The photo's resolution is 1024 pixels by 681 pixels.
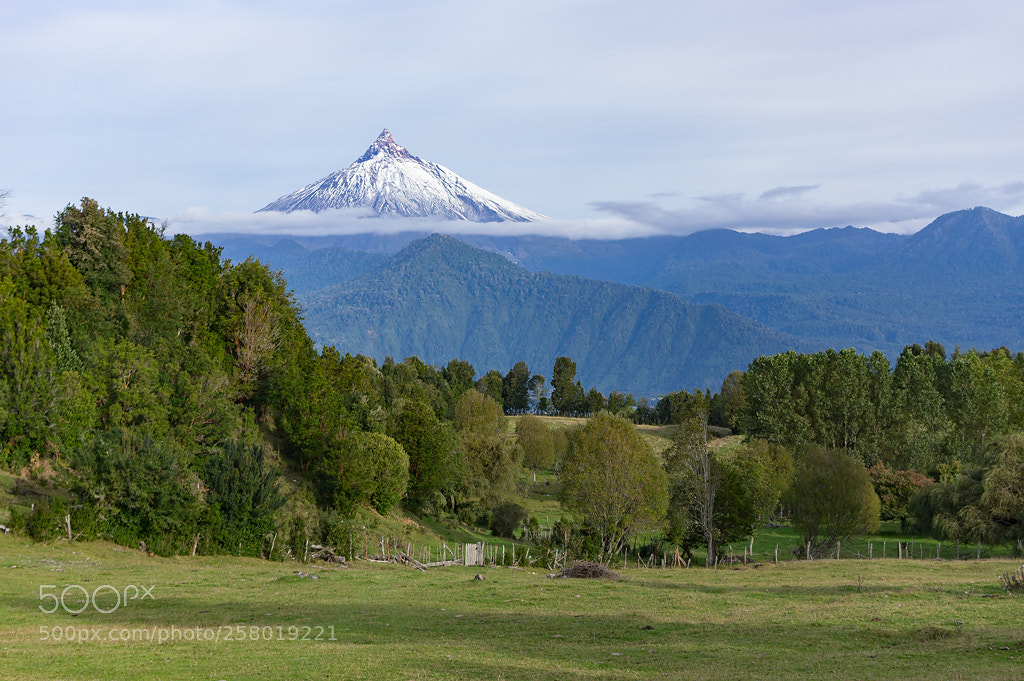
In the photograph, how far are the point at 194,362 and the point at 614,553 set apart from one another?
33.6 m

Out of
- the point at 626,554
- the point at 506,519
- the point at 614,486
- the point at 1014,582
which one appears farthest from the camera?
the point at 506,519

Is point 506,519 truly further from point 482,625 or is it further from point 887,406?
point 887,406

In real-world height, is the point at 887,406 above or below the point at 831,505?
above

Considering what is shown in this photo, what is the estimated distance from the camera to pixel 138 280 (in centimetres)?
7000

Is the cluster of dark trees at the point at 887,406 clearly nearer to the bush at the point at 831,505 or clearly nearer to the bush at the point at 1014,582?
the bush at the point at 831,505

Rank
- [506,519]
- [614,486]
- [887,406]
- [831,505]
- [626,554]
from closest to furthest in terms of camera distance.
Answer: [614,486] → [626,554] → [831,505] → [506,519] → [887,406]

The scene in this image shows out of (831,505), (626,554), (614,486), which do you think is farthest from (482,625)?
(831,505)

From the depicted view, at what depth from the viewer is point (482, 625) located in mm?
25281

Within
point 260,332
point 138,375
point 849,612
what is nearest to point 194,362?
point 138,375

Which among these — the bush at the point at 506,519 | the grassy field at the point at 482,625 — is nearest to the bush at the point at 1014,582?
the grassy field at the point at 482,625

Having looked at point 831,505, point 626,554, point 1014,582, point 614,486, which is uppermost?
point 1014,582

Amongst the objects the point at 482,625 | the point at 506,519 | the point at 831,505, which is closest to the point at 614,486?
the point at 831,505

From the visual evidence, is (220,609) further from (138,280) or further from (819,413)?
(819,413)

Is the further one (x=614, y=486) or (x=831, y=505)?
(x=831, y=505)
